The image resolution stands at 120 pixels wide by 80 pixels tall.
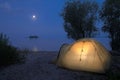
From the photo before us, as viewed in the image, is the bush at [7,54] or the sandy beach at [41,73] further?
the bush at [7,54]

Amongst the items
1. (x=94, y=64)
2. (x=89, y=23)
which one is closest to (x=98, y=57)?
(x=94, y=64)

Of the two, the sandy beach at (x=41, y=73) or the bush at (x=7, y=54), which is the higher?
the bush at (x=7, y=54)

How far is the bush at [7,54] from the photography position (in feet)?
50.6

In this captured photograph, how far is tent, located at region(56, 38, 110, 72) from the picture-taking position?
14.7 metres

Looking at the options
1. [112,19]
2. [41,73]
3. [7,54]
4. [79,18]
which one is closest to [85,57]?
[41,73]

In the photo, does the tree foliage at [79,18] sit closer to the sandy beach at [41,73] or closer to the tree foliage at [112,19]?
the tree foliage at [112,19]

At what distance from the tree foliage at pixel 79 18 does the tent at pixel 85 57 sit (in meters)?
15.6

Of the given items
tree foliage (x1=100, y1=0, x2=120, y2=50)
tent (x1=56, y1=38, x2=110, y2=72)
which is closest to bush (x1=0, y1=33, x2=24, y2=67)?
tent (x1=56, y1=38, x2=110, y2=72)

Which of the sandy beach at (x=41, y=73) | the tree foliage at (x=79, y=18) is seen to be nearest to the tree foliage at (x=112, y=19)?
the tree foliage at (x=79, y=18)

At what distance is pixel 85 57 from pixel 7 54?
162 inches

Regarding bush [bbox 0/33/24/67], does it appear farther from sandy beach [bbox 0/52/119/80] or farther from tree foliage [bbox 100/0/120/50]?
tree foliage [bbox 100/0/120/50]

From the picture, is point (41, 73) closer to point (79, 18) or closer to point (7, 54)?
point (7, 54)

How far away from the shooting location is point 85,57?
49.5 feet

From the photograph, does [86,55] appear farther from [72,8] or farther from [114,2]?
[72,8]
